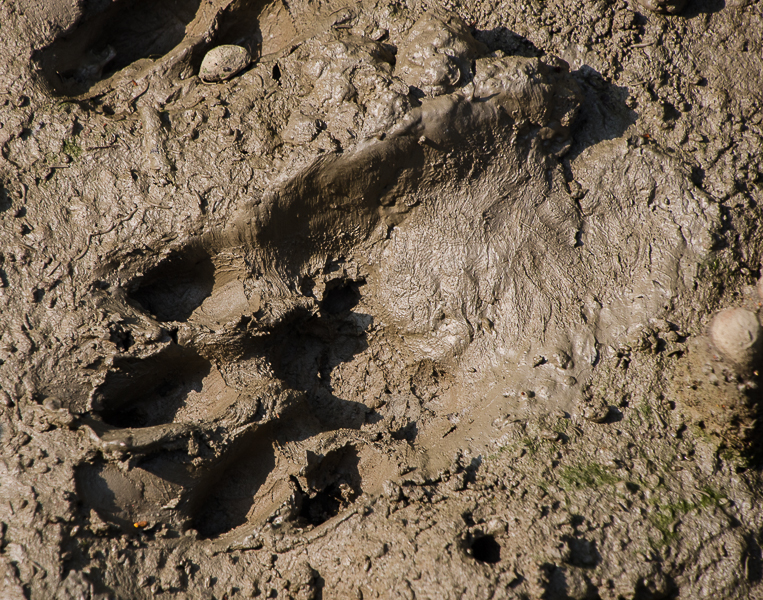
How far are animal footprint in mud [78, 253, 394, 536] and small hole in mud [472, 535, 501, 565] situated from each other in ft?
2.59

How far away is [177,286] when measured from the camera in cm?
347

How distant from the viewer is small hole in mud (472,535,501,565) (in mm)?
2799

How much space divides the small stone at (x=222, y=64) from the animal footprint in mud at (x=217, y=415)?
1254 mm

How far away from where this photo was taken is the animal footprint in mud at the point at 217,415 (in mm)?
2947

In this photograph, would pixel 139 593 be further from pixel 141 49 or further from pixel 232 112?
pixel 141 49

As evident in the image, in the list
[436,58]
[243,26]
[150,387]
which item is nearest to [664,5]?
[436,58]

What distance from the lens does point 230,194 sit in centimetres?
332

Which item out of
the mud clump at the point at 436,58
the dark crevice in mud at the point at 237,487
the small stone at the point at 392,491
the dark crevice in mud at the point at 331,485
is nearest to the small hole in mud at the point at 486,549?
the small stone at the point at 392,491

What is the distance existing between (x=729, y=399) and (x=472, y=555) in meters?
1.59

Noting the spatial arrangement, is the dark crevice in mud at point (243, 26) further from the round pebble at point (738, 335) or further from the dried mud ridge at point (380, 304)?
the round pebble at point (738, 335)

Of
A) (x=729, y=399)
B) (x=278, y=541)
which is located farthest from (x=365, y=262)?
(x=729, y=399)

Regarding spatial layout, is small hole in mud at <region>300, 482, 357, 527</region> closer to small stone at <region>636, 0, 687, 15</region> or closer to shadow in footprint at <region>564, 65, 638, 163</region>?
shadow in footprint at <region>564, 65, 638, 163</region>

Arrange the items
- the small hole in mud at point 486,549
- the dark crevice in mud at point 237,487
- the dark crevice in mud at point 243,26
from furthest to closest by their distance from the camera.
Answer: the dark crevice in mud at point 243,26 < the dark crevice in mud at point 237,487 < the small hole in mud at point 486,549

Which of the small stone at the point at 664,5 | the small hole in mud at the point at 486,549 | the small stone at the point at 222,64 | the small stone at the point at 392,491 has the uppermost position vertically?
the small stone at the point at 222,64
